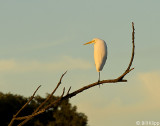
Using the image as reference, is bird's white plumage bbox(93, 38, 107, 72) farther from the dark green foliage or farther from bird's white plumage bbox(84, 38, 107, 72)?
the dark green foliage

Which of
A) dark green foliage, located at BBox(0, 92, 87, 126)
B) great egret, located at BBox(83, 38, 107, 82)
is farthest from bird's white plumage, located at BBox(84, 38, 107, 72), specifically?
dark green foliage, located at BBox(0, 92, 87, 126)

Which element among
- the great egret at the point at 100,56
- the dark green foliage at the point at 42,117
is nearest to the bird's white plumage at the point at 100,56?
the great egret at the point at 100,56

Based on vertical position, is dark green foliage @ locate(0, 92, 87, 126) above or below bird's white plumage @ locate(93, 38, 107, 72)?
above

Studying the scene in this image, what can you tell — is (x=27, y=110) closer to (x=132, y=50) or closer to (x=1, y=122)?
(x=1, y=122)

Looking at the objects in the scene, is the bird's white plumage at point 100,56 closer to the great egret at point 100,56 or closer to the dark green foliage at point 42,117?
the great egret at point 100,56

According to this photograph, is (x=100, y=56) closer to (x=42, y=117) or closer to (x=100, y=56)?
(x=100, y=56)

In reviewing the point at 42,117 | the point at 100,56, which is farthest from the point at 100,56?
the point at 42,117

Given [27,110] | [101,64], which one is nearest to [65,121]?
[27,110]

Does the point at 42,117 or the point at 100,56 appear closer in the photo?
the point at 100,56

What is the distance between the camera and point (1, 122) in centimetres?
5578

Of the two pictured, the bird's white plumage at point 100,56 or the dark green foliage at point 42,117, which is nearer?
the bird's white plumage at point 100,56

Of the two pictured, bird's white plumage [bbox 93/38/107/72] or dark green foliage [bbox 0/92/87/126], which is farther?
dark green foliage [bbox 0/92/87/126]

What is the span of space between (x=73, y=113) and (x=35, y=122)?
226 inches

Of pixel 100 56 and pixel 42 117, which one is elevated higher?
pixel 42 117
